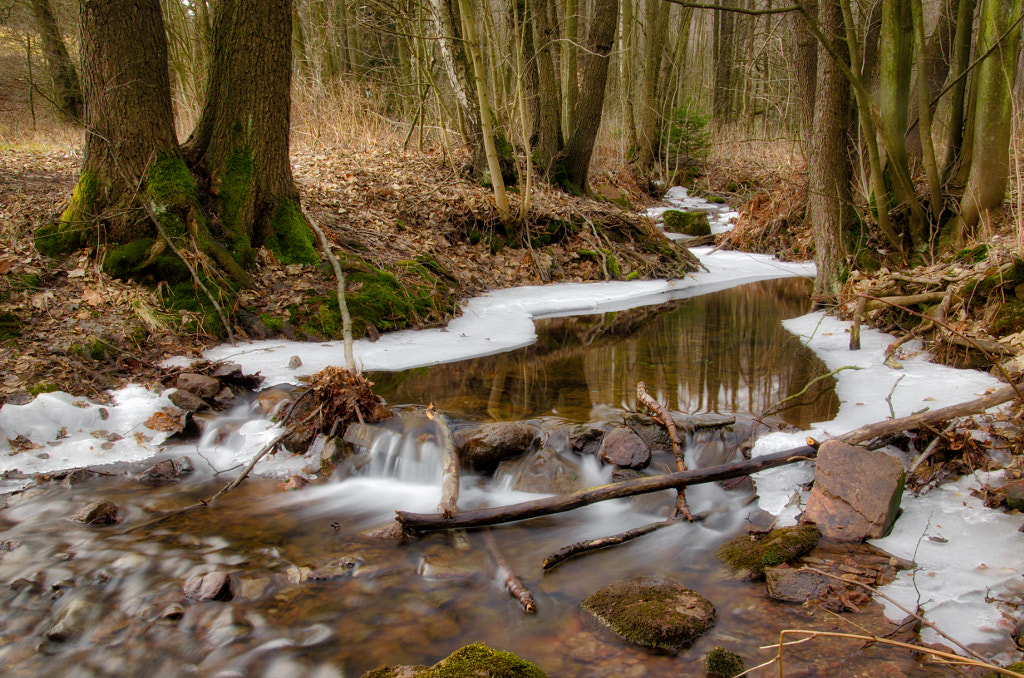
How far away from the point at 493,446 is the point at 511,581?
4.76 ft

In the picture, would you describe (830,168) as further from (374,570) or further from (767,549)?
(374,570)

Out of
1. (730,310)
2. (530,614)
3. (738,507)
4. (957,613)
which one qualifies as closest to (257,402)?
(530,614)

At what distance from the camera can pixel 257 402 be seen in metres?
5.51

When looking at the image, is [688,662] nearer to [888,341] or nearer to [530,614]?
[530,614]

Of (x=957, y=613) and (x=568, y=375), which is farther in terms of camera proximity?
(x=568, y=375)

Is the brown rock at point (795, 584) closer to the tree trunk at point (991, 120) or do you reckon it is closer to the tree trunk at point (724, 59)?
the tree trunk at point (991, 120)

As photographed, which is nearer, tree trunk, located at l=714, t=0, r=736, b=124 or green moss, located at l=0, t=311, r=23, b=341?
green moss, located at l=0, t=311, r=23, b=341

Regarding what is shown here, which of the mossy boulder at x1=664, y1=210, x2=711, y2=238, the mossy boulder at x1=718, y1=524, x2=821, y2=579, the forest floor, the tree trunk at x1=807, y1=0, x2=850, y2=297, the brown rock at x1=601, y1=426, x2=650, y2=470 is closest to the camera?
the mossy boulder at x1=718, y1=524, x2=821, y2=579

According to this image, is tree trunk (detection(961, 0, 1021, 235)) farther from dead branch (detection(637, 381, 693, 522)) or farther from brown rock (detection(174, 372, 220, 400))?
brown rock (detection(174, 372, 220, 400))

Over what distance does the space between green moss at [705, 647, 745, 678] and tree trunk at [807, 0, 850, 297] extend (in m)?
5.97

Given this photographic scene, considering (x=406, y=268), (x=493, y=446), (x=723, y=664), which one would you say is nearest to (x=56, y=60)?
(x=406, y=268)

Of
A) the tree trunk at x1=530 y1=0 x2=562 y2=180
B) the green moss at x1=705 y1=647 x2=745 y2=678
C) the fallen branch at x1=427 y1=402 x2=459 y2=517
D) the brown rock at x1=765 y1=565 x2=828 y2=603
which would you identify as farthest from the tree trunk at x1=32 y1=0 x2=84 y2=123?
the green moss at x1=705 y1=647 x2=745 y2=678

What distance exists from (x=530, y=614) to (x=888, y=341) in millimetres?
4981

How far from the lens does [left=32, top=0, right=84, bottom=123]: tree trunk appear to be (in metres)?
15.8
